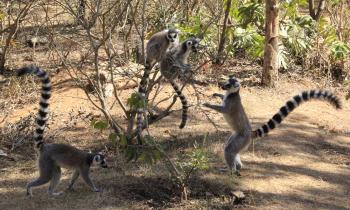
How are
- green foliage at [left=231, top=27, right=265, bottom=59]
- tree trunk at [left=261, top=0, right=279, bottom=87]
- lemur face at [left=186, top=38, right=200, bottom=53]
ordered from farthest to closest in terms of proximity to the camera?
green foliage at [left=231, top=27, right=265, bottom=59]
tree trunk at [left=261, top=0, right=279, bottom=87]
lemur face at [left=186, top=38, right=200, bottom=53]

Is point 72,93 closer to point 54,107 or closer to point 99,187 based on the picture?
point 54,107

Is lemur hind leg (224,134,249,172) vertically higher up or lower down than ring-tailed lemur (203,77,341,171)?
lower down

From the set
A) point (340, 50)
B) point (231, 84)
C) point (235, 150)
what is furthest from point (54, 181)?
point (340, 50)

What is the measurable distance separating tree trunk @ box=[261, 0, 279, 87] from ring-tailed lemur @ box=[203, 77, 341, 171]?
3248mm

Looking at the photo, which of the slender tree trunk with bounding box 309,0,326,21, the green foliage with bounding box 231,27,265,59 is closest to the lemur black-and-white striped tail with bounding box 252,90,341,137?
the green foliage with bounding box 231,27,265,59

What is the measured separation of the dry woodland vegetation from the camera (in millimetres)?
5520

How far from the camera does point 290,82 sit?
9914 millimetres

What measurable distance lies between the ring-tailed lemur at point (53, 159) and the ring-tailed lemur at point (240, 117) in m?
1.51

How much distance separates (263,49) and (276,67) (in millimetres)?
563

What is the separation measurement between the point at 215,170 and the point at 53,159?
1913 millimetres

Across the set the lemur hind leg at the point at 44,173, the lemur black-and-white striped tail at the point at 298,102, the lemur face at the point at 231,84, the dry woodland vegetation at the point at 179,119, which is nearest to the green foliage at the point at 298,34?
the dry woodland vegetation at the point at 179,119

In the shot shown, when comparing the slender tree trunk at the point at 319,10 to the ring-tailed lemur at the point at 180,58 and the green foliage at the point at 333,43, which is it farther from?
the ring-tailed lemur at the point at 180,58

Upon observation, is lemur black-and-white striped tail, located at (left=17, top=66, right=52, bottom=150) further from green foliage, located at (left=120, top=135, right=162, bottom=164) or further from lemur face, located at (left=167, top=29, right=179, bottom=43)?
lemur face, located at (left=167, top=29, right=179, bottom=43)

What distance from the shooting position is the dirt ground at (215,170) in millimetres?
5453
